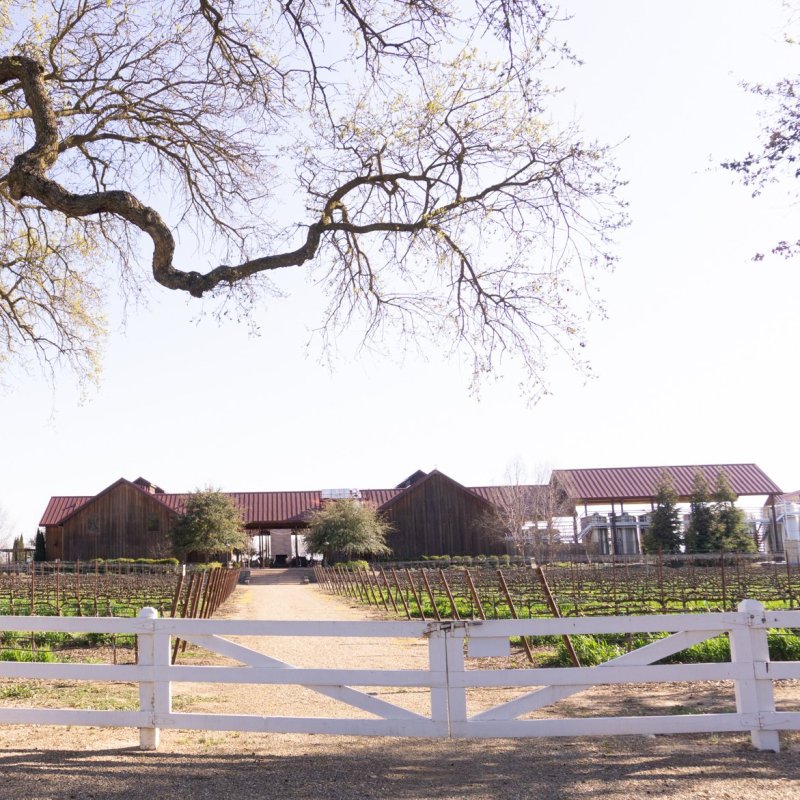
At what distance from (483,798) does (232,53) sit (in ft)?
28.6

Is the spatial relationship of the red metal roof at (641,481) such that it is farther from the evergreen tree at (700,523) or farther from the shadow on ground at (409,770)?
the shadow on ground at (409,770)

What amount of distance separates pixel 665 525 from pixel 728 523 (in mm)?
3533

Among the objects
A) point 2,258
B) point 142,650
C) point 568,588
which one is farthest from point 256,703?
point 568,588

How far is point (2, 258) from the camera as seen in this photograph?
14.9m

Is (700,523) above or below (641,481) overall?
below

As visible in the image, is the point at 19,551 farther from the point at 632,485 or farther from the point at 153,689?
the point at 153,689

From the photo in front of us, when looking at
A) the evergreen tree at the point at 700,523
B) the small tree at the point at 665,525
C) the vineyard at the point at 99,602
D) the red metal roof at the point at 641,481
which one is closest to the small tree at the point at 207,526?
the vineyard at the point at 99,602

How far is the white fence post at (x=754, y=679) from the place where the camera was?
612 cm

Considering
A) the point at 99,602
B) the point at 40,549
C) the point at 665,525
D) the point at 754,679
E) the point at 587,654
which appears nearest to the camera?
the point at 754,679

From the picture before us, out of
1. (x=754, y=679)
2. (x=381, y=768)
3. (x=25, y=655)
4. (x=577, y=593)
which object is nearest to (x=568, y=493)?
(x=577, y=593)

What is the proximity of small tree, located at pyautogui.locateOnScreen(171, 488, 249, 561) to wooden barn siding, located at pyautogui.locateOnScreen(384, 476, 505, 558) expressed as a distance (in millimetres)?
10253

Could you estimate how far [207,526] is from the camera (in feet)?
171

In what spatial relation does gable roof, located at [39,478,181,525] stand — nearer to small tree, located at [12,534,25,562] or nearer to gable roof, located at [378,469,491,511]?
small tree, located at [12,534,25,562]

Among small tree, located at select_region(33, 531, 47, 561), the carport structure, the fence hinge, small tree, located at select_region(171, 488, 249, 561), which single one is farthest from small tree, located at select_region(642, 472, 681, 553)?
the fence hinge
